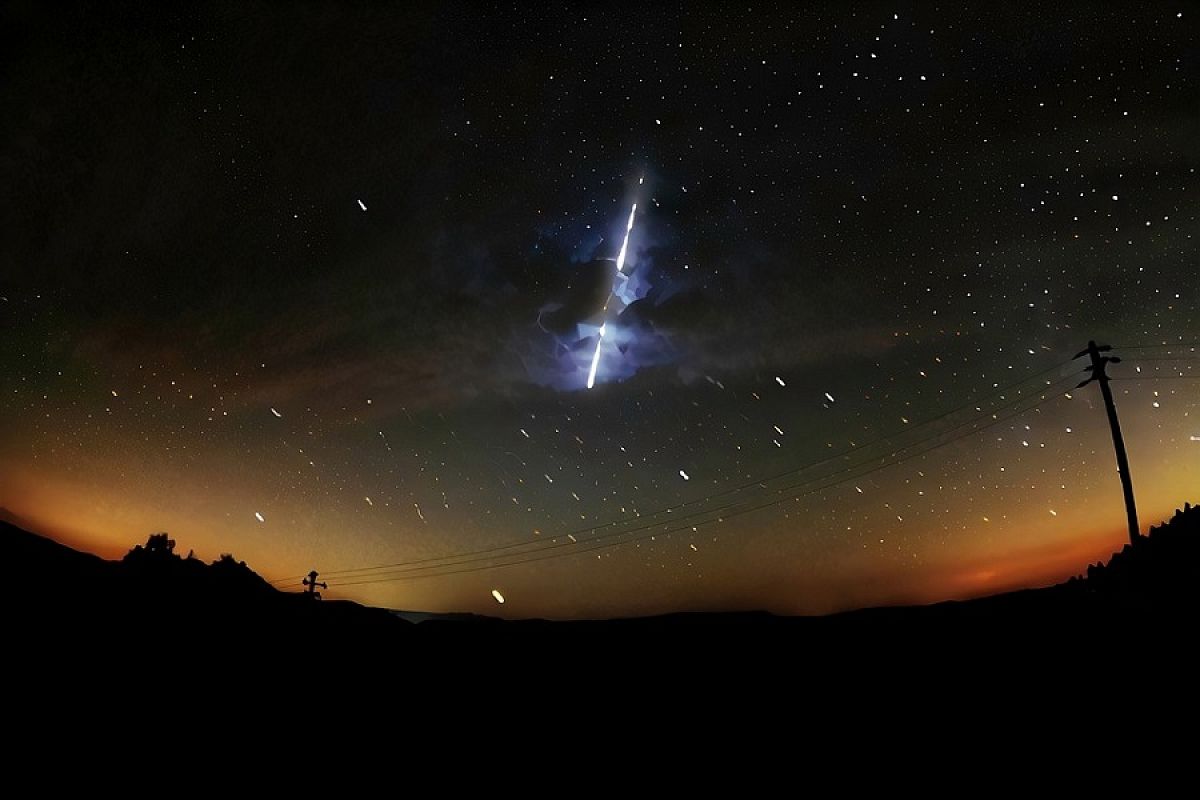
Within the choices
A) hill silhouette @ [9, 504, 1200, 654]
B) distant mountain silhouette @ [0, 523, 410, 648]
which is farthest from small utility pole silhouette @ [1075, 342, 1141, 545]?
distant mountain silhouette @ [0, 523, 410, 648]

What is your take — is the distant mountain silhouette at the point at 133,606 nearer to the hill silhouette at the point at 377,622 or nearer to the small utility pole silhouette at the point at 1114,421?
Result: the hill silhouette at the point at 377,622

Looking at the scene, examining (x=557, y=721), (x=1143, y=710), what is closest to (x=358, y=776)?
(x=557, y=721)

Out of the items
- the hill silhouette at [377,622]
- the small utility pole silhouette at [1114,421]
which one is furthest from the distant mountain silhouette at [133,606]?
the small utility pole silhouette at [1114,421]

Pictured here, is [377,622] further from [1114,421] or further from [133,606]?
[1114,421]

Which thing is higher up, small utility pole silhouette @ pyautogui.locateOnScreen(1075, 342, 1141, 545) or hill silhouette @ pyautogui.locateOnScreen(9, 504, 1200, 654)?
small utility pole silhouette @ pyautogui.locateOnScreen(1075, 342, 1141, 545)

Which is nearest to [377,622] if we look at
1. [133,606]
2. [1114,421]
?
[133,606]

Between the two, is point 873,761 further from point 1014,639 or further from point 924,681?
point 1014,639

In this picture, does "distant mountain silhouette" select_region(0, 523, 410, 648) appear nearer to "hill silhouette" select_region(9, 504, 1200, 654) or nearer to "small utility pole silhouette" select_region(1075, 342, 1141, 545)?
"hill silhouette" select_region(9, 504, 1200, 654)
